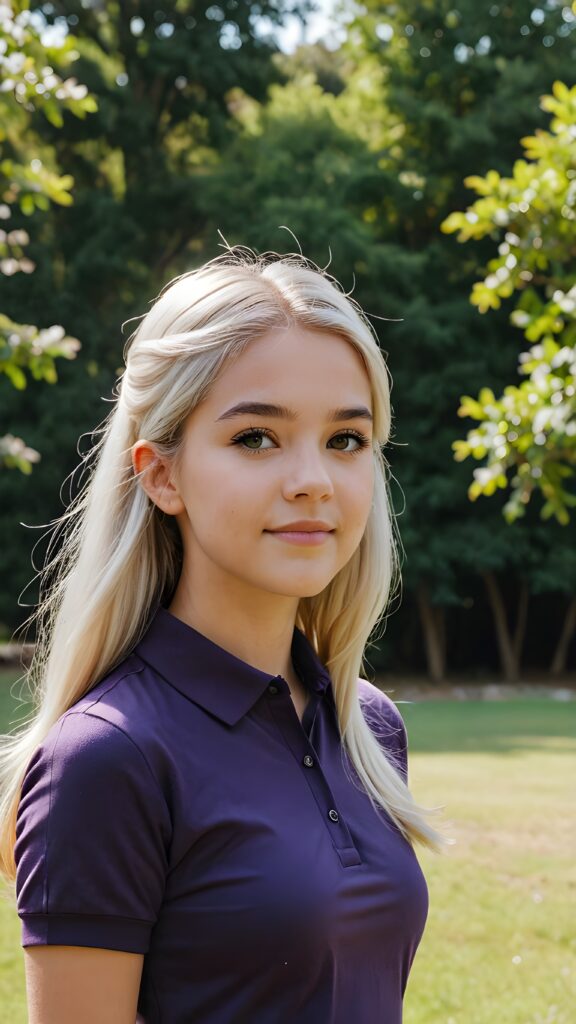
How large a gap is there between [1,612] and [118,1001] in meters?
19.3

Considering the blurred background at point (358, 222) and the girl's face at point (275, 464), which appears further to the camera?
the blurred background at point (358, 222)

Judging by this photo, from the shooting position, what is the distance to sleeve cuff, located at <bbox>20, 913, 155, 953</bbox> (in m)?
1.42

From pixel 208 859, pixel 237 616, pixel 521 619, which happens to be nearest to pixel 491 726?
pixel 521 619

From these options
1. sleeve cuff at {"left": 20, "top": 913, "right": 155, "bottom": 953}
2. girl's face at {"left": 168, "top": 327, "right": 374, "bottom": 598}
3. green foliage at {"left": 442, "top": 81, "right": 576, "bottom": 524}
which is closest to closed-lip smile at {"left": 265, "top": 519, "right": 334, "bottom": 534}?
girl's face at {"left": 168, "top": 327, "right": 374, "bottom": 598}

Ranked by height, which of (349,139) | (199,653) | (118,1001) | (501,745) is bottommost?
(501,745)

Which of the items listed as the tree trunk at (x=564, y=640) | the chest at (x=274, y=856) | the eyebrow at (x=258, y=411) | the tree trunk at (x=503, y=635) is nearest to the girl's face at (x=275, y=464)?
the eyebrow at (x=258, y=411)

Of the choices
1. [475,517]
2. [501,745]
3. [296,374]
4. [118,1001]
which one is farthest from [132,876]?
[475,517]

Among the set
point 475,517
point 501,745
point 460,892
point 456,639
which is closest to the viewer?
point 460,892

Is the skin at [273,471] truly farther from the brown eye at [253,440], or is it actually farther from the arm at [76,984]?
the arm at [76,984]

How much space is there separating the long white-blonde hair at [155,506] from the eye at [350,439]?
0.09 m

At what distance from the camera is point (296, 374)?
169 centimetres

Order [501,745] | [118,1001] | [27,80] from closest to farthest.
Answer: [118,1001]
[27,80]
[501,745]

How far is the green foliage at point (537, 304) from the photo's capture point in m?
4.33

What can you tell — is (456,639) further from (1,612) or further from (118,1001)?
(118,1001)
